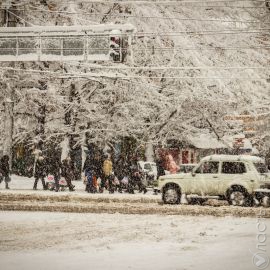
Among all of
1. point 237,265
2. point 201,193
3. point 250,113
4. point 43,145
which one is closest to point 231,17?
point 250,113

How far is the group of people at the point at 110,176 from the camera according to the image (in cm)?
2695

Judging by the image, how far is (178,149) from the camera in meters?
45.8

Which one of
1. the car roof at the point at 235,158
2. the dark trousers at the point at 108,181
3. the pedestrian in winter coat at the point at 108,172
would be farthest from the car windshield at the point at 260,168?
the dark trousers at the point at 108,181

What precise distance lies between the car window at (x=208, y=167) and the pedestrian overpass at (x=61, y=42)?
5.17 m

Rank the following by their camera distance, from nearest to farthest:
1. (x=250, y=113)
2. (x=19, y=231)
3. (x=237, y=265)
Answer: (x=237, y=265) < (x=19, y=231) < (x=250, y=113)

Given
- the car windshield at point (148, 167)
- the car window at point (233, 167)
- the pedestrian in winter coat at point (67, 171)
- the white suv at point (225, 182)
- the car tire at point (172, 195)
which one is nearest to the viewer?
the white suv at point (225, 182)

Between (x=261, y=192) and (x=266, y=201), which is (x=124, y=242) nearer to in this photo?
(x=261, y=192)

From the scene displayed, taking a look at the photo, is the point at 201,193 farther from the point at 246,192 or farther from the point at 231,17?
the point at 231,17

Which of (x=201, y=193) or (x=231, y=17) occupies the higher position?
(x=231, y=17)

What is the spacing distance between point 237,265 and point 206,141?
3387 centimetres

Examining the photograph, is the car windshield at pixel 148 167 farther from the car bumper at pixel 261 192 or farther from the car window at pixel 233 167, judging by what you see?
the car bumper at pixel 261 192

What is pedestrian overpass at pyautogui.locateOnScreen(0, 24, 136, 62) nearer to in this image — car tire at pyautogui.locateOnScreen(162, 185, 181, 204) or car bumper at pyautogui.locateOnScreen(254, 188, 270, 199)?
car tire at pyautogui.locateOnScreen(162, 185, 181, 204)

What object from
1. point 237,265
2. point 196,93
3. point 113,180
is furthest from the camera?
point 196,93

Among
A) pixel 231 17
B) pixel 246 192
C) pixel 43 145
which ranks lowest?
pixel 246 192
